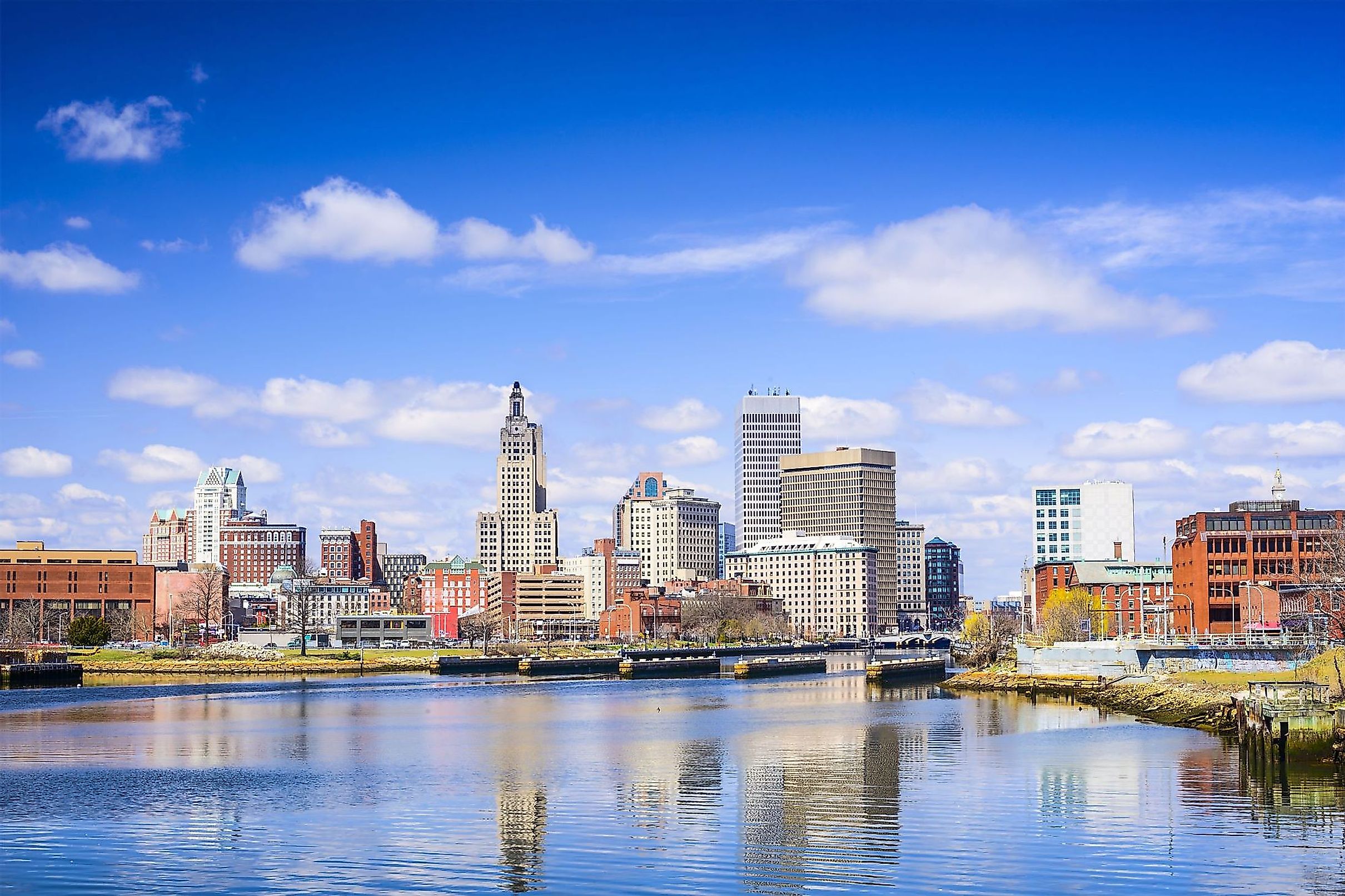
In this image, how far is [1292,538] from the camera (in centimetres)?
17725

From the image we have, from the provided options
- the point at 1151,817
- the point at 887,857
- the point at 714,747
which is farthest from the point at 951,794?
the point at 714,747

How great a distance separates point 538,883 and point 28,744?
178 ft

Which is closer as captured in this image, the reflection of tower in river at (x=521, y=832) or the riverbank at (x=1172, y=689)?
the reflection of tower in river at (x=521, y=832)

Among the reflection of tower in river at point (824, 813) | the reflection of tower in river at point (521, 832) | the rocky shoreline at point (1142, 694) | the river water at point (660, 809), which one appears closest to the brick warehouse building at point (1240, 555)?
the rocky shoreline at point (1142, 694)

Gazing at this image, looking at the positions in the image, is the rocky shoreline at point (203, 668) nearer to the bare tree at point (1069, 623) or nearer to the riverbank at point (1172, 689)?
the bare tree at point (1069, 623)

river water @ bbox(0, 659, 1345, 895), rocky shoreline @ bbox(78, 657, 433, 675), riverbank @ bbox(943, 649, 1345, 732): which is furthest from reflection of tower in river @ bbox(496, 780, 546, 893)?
rocky shoreline @ bbox(78, 657, 433, 675)

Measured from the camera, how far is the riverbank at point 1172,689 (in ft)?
273

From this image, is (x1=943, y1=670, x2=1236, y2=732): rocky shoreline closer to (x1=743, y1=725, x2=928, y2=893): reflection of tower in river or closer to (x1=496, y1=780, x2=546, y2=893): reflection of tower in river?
(x1=743, y1=725, x2=928, y2=893): reflection of tower in river

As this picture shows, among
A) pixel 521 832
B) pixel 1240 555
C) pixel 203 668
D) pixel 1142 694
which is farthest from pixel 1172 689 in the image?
pixel 203 668

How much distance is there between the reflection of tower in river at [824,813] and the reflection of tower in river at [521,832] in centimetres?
608

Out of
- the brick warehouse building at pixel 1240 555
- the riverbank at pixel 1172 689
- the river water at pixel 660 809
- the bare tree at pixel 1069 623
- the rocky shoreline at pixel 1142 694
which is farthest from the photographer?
the bare tree at pixel 1069 623

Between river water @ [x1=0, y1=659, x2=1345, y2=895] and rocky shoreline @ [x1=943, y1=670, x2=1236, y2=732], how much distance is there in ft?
7.54

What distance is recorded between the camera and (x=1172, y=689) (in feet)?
334

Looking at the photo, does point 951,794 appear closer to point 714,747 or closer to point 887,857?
point 887,857
